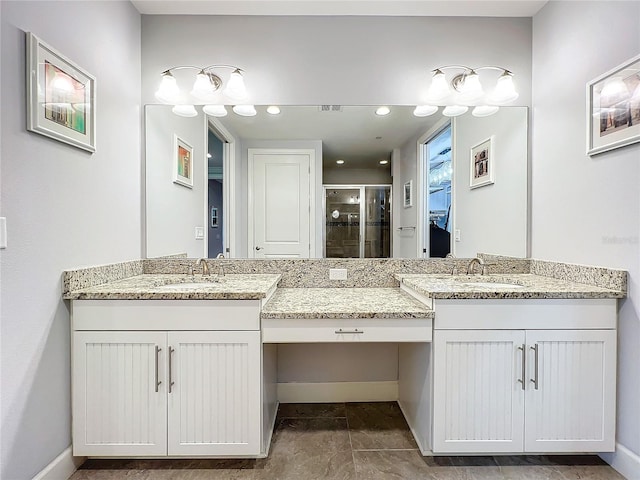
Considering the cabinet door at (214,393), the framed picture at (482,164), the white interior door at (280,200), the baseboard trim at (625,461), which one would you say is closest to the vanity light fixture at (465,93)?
the framed picture at (482,164)

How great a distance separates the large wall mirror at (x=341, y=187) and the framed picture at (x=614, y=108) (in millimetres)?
480

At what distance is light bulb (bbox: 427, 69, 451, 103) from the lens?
81.3 inches

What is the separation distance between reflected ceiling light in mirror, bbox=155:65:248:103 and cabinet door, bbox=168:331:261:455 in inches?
57.4

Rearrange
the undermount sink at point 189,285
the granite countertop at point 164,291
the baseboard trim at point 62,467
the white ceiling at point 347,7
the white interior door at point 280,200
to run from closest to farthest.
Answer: the baseboard trim at point 62,467 < the granite countertop at point 164,291 < the undermount sink at point 189,285 < the white ceiling at point 347,7 < the white interior door at point 280,200

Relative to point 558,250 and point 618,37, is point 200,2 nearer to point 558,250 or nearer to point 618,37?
point 618,37

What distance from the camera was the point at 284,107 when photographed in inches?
83.6

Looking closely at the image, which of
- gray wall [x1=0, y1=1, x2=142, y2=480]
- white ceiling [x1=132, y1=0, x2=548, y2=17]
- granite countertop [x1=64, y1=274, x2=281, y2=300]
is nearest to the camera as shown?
gray wall [x1=0, y1=1, x2=142, y2=480]

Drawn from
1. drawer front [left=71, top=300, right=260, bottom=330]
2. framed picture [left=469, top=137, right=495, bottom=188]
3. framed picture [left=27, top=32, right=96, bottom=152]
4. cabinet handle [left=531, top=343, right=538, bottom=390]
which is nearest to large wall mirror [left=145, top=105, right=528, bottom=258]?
framed picture [left=469, top=137, right=495, bottom=188]

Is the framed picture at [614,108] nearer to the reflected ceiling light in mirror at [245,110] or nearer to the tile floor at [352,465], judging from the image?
the tile floor at [352,465]

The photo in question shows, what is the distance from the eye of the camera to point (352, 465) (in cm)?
163

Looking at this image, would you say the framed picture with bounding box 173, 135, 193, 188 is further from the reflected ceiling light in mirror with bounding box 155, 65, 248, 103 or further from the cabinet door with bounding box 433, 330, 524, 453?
the cabinet door with bounding box 433, 330, 524, 453

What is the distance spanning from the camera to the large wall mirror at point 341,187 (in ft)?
7.12

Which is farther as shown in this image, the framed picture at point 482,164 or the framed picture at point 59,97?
the framed picture at point 482,164

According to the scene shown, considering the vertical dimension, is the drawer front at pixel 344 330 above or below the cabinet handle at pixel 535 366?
above
